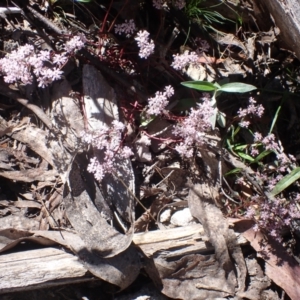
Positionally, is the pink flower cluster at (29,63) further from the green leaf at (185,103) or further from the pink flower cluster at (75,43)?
the green leaf at (185,103)

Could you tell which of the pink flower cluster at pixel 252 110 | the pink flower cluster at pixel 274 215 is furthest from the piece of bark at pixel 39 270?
the pink flower cluster at pixel 252 110

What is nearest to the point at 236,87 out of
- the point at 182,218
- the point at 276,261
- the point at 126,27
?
the point at 126,27

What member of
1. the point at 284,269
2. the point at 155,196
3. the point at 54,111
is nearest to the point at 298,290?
the point at 284,269

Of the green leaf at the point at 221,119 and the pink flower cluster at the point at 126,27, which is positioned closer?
the pink flower cluster at the point at 126,27

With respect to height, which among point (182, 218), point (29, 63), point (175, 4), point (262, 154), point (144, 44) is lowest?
point (182, 218)

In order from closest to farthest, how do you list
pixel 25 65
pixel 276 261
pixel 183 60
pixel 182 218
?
pixel 25 65 < pixel 183 60 < pixel 276 261 < pixel 182 218

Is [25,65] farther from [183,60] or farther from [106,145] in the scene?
[183,60]

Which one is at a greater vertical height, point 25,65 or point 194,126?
point 25,65

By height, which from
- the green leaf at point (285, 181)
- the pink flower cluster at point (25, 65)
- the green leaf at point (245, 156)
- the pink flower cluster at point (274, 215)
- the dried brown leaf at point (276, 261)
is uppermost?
the pink flower cluster at point (25, 65)

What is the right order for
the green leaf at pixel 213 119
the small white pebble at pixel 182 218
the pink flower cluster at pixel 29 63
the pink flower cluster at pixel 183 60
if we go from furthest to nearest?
the small white pebble at pixel 182 218, the green leaf at pixel 213 119, the pink flower cluster at pixel 183 60, the pink flower cluster at pixel 29 63
